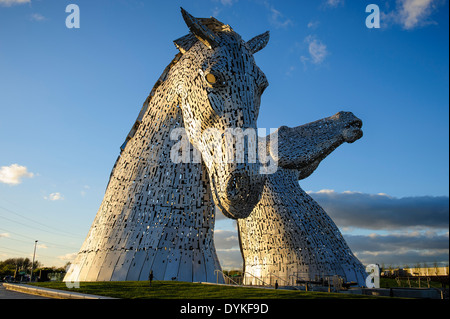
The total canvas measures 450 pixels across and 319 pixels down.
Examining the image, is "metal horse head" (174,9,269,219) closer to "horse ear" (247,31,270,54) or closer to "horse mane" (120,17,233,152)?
"horse mane" (120,17,233,152)

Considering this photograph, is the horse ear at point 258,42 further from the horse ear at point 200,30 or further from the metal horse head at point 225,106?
the horse ear at point 200,30

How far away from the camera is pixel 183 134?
639 cm

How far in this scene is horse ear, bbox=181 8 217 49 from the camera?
5066 millimetres

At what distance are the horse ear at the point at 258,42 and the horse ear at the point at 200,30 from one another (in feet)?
4.56

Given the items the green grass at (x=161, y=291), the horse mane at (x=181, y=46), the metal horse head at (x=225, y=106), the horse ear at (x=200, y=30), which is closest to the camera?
the metal horse head at (x=225, y=106)

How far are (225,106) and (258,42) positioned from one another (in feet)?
7.36

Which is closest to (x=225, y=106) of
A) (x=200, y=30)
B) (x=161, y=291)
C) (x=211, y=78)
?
(x=211, y=78)

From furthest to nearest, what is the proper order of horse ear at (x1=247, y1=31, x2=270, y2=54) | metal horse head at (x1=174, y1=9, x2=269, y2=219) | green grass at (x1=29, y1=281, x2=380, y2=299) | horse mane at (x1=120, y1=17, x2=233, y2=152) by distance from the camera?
horse ear at (x1=247, y1=31, x2=270, y2=54)
horse mane at (x1=120, y1=17, x2=233, y2=152)
green grass at (x1=29, y1=281, x2=380, y2=299)
metal horse head at (x1=174, y1=9, x2=269, y2=219)

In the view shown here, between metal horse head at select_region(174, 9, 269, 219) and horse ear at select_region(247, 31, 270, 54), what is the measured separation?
1047 millimetres

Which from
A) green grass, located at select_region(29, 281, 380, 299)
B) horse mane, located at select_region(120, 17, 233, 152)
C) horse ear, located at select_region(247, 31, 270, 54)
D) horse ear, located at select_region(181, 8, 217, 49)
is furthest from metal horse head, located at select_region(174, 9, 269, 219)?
green grass, located at select_region(29, 281, 380, 299)

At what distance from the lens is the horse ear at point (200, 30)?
5.07 m

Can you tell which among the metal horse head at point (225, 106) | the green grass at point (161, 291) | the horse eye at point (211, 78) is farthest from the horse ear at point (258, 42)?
the green grass at point (161, 291)
